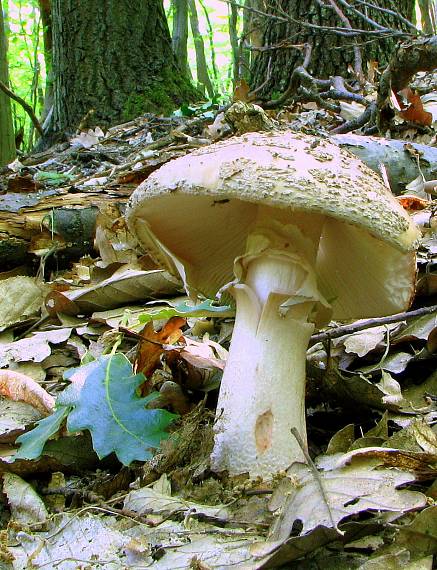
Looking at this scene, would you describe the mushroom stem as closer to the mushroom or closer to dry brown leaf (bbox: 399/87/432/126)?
the mushroom

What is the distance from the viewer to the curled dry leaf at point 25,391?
2.39 meters

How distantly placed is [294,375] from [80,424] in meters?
0.72

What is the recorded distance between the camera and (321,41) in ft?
22.9

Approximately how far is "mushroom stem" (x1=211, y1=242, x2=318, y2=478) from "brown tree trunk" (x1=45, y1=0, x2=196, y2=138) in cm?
617

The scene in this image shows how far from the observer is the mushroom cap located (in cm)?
172

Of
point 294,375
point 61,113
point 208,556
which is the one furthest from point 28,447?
point 61,113

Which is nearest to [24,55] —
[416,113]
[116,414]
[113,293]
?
[416,113]

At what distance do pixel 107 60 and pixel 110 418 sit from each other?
6.64m

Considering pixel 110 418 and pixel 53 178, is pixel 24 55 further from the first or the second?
pixel 110 418

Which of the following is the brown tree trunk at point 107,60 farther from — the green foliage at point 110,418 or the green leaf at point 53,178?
the green foliage at point 110,418

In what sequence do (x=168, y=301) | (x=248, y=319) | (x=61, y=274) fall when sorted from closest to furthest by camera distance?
1. (x=248, y=319)
2. (x=168, y=301)
3. (x=61, y=274)

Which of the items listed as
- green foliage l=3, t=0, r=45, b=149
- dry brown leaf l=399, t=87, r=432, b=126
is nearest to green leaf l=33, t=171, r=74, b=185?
dry brown leaf l=399, t=87, r=432, b=126

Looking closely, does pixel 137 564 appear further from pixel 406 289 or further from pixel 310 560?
pixel 406 289

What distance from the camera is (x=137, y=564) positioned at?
153cm
